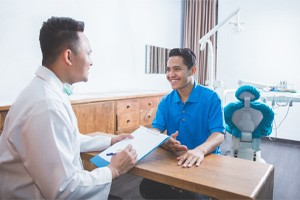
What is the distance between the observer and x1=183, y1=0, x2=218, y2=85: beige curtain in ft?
15.5

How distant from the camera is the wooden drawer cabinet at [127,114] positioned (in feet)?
8.50

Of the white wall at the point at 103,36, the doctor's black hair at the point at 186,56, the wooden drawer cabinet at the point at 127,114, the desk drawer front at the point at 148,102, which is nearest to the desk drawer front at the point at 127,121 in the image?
the wooden drawer cabinet at the point at 127,114

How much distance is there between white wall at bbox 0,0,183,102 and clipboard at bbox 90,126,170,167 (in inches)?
56.3

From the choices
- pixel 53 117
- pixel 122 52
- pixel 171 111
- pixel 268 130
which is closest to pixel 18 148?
pixel 53 117

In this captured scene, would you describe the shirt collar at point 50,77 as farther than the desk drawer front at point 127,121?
No

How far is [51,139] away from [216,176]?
57cm

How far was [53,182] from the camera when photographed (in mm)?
783

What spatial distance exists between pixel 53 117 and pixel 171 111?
917 millimetres

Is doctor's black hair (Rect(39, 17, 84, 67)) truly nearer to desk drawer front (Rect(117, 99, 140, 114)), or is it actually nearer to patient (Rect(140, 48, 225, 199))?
patient (Rect(140, 48, 225, 199))

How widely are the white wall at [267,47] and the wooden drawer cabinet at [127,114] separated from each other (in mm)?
2496

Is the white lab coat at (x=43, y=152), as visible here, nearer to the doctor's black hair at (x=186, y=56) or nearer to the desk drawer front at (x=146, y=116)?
the doctor's black hair at (x=186, y=56)

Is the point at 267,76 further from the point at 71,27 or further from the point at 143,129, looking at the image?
the point at 71,27

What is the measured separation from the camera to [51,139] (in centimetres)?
79

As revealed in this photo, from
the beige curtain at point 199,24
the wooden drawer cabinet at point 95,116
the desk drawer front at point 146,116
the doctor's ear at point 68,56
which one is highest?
the beige curtain at point 199,24
